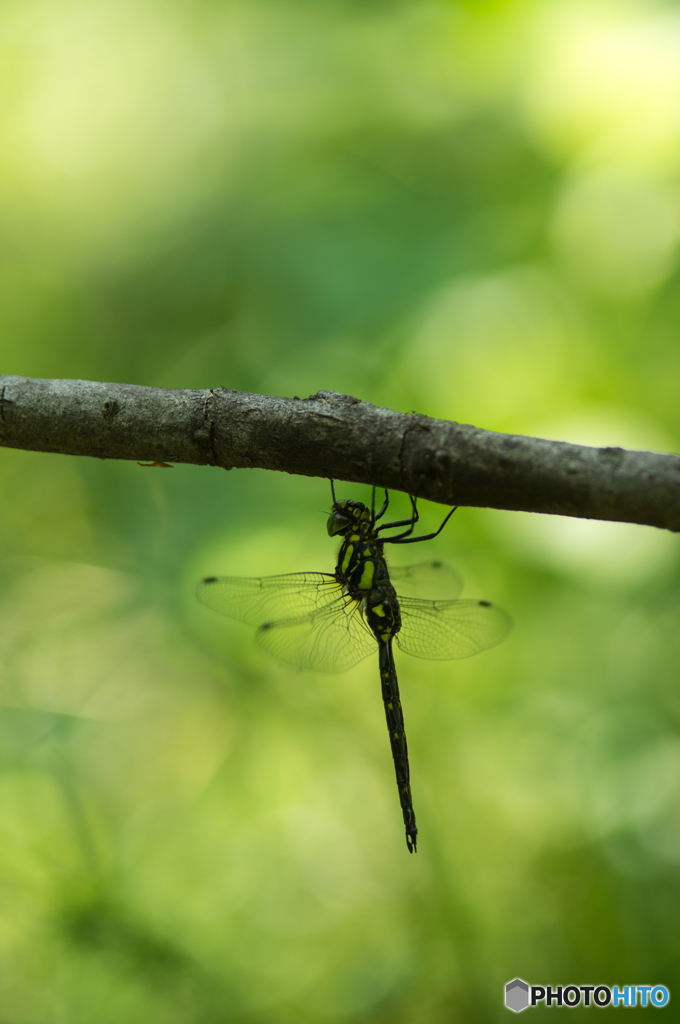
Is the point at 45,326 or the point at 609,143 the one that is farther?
the point at 45,326

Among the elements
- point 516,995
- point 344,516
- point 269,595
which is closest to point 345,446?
point 344,516

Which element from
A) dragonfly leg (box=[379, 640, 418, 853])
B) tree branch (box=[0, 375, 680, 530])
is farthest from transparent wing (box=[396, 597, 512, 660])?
tree branch (box=[0, 375, 680, 530])

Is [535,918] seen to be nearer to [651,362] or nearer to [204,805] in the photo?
[204,805]

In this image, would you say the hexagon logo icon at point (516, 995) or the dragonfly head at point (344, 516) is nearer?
the dragonfly head at point (344, 516)

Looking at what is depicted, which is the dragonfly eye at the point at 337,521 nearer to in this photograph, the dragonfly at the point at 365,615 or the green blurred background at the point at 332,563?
the dragonfly at the point at 365,615

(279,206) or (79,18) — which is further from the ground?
(79,18)

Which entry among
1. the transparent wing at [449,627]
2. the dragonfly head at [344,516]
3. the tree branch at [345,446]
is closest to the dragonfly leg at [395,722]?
the transparent wing at [449,627]

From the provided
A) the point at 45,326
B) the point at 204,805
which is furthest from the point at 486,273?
the point at 204,805
